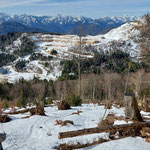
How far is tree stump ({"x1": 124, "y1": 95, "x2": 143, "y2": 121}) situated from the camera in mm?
6730

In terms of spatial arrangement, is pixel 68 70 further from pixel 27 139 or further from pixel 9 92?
pixel 27 139

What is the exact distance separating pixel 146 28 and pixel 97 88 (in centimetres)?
3441

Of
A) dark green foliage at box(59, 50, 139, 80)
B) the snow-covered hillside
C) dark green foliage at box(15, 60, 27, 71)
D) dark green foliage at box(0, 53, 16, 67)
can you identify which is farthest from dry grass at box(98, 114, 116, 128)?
dark green foliage at box(0, 53, 16, 67)

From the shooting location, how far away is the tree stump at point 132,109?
673 centimetres

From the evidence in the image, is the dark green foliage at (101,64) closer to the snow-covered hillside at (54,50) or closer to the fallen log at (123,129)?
the snow-covered hillside at (54,50)

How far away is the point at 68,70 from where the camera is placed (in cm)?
7750

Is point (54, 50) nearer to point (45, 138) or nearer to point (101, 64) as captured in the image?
point (101, 64)

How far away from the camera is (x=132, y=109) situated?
6.75 metres

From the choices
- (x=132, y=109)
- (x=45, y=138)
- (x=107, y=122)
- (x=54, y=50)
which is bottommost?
(x=45, y=138)

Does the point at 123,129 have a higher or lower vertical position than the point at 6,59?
lower

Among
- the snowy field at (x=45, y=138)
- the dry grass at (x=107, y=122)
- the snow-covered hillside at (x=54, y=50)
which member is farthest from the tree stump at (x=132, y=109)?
the snow-covered hillside at (x=54, y=50)

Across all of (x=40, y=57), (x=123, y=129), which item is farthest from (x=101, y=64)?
(x=123, y=129)

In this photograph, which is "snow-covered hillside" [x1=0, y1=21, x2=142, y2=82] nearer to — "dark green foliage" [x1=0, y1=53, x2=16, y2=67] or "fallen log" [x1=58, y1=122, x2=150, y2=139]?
"dark green foliage" [x1=0, y1=53, x2=16, y2=67]

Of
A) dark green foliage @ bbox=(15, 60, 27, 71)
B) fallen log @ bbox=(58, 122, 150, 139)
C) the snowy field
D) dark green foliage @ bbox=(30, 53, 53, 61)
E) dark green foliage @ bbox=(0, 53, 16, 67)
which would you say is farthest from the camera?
dark green foliage @ bbox=(0, 53, 16, 67)
